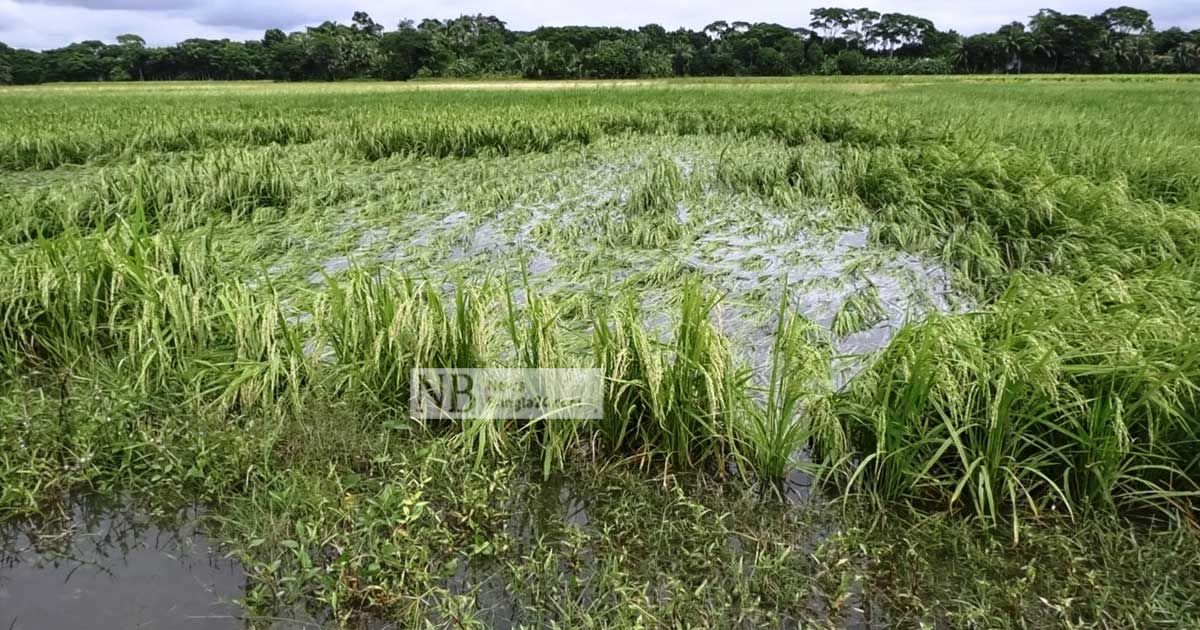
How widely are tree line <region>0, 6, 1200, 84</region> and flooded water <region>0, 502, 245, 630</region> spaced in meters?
53.4

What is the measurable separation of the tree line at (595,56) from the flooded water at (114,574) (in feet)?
175

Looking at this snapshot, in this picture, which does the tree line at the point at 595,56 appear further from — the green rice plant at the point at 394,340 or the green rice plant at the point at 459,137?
the green rice plant at the point at 394,340

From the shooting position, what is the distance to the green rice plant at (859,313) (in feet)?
12.7

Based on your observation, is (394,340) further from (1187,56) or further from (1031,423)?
(1187,56)

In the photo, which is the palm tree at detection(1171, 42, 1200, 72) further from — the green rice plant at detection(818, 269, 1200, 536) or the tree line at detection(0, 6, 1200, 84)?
the green rice plant at detection(818, 269, 1200, 536)

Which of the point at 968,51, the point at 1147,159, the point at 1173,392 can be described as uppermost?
the point at 968,51

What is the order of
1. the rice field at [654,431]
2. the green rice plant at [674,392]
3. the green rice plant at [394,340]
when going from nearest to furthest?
the rice field at [654,431], the green rice plant at [674,392], the green rice plant at [394,340]

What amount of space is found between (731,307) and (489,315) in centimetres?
168

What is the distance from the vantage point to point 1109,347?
253cm

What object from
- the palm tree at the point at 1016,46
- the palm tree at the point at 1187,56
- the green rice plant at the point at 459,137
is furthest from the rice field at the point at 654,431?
the palm tree at the point at 1016,46

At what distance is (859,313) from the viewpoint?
4.04 metres

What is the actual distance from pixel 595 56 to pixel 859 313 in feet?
179

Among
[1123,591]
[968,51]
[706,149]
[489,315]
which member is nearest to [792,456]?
[1123,591]

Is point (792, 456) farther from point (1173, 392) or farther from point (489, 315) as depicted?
point (489, 315)
